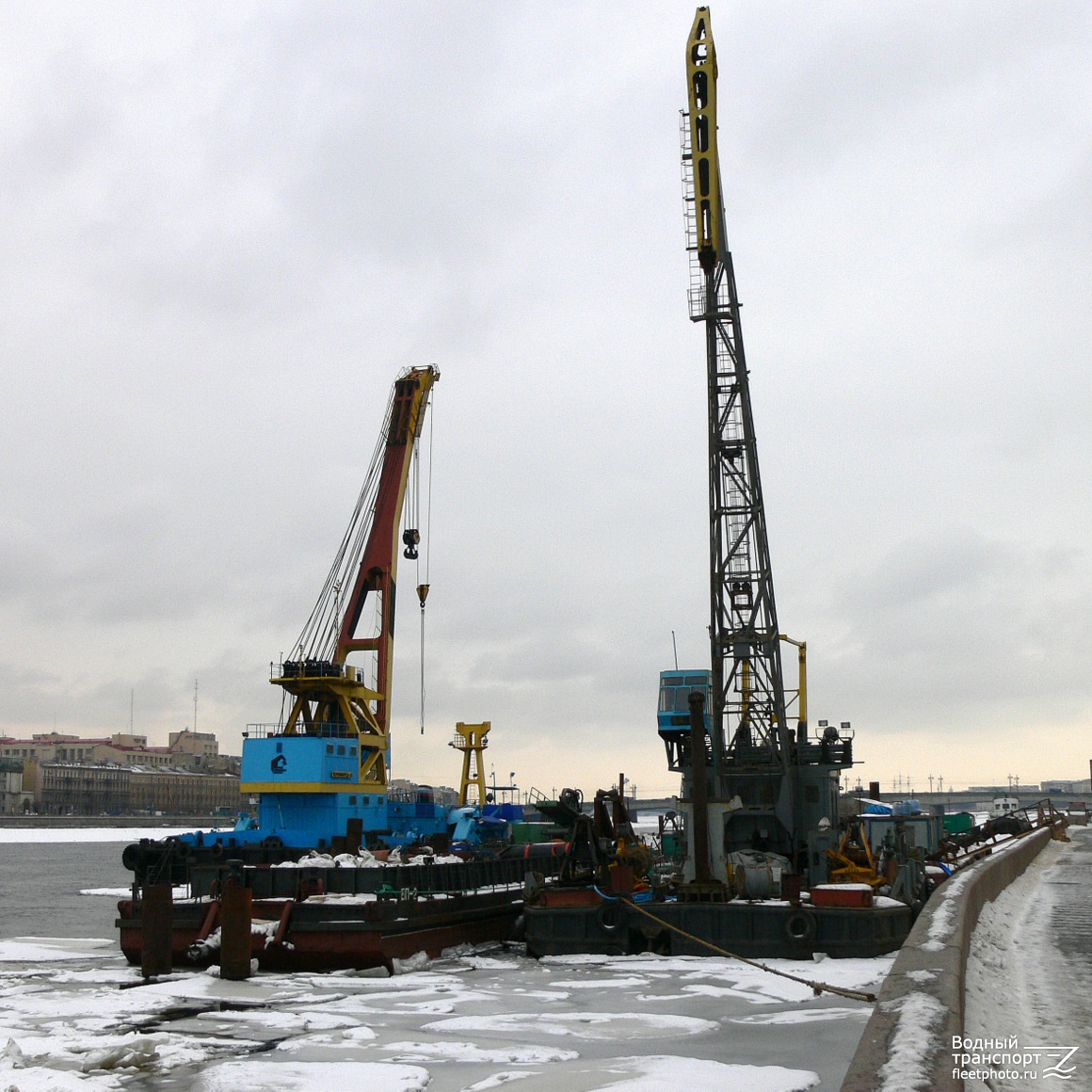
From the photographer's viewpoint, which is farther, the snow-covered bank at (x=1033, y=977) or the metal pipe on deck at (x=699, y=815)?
the metal pipe on deck at (x=699, y=815)

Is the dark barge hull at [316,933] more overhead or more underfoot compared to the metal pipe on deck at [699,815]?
more underfoot

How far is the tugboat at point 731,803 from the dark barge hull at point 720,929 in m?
Answer: 0.03

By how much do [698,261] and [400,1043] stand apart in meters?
30.9

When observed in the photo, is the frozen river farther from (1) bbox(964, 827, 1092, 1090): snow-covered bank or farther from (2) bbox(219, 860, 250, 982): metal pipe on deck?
(1) bbox(964, 827, 1092, 1090): snow-covered bank

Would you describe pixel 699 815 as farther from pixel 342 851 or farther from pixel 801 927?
pixel 342 851

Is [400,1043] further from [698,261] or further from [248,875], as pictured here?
[698,261]

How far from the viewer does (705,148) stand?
4116cm

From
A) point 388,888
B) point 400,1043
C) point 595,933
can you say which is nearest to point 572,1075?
point 400,1043

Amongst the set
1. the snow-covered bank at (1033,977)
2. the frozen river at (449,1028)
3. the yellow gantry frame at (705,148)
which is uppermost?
the yellow gantry frame at (705,148)

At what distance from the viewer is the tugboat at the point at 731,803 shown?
2447 cm

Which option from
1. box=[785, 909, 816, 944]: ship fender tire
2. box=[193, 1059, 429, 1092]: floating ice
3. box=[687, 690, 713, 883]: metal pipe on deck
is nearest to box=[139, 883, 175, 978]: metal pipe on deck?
box=[193, 1059, 429, 1092]: floating ice

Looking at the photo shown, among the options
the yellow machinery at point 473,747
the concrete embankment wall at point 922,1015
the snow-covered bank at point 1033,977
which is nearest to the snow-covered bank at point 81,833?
the yellow machinery at point 473,747

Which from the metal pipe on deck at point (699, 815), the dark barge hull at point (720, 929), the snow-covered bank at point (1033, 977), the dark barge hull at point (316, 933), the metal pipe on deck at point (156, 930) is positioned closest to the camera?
the snow-covered bank at point (1033, 977)

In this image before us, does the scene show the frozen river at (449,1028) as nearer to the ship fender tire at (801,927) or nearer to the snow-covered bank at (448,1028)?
the snow-covered bank at (448,1028)
